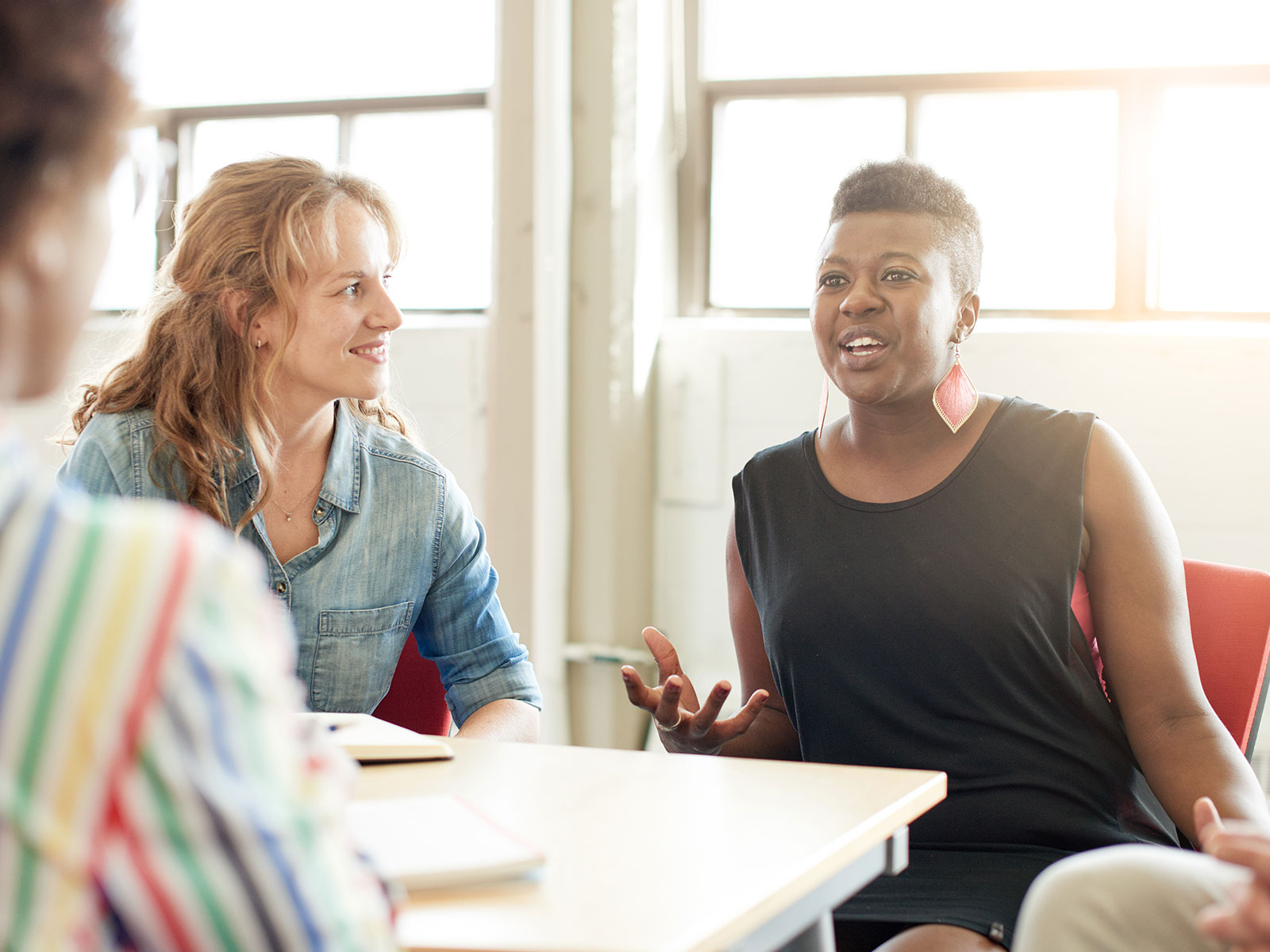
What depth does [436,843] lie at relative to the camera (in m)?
0.94

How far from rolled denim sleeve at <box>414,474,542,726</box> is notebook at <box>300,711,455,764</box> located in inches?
15.2

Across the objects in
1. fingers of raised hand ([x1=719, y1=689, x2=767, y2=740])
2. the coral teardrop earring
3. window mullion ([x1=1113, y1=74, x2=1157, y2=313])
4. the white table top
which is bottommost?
fingers of raised hand ([x1=719, y1=689, x2=767, y2=740])

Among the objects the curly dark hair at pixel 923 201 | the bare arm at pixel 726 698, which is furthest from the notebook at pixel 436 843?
the curly dark hair at pixel 923 201

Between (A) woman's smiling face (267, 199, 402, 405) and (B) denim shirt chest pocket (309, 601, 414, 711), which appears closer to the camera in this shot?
(B) denim shirt chest pocket (309, 601, 414, 711)

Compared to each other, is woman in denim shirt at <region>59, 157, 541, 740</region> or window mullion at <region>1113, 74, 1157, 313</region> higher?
window mullion at <region>1113, 74, 1157, 313</region>

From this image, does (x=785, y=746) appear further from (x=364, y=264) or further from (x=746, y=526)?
(x=364, y=264)

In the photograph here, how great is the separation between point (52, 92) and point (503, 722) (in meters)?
1.29

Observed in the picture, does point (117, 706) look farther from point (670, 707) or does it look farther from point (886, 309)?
point (886, 309)

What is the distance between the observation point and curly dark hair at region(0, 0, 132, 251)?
1.53ft

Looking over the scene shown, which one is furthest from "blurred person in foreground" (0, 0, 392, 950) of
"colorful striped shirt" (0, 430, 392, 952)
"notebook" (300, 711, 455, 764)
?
"notebook" (300, 711, 455, 764)

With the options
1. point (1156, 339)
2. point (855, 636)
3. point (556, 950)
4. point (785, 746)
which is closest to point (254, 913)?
point (556, 950)

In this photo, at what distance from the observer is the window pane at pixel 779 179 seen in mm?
3068

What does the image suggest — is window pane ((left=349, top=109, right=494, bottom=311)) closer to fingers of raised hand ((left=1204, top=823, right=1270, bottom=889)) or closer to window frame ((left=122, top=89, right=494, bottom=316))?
window frame ((left=122, top=89, right=494, bottom=316))

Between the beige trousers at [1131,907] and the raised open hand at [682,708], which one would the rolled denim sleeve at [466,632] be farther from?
the beige trousers at [1131,907]
